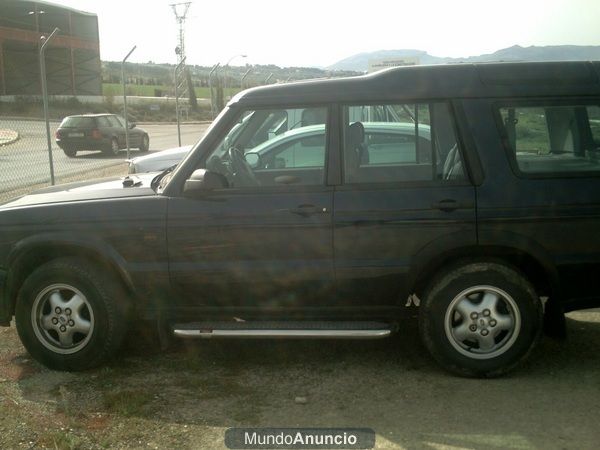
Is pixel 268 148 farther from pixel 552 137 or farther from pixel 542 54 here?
pixel 542 54

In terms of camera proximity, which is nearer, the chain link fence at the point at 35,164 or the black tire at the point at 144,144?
the chain link fence at the point at 35,164

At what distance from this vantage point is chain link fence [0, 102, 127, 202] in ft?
52.0

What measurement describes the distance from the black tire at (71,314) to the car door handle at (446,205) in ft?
6.99

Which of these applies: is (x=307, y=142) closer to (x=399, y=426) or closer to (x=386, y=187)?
(x=386, y=187)

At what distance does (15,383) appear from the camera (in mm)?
4730

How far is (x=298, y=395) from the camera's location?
4.44 m

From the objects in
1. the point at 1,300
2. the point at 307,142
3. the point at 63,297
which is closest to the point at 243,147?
the point at 307,142

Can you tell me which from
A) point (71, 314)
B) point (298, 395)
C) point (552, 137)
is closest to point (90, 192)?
point (71, 314)

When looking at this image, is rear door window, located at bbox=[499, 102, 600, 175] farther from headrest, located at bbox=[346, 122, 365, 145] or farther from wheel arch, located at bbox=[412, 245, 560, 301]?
headrest, located at bbox=[346, 122, 365, 145]

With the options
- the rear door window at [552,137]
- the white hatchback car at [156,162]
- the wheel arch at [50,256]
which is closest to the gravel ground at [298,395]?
the wheel arch at [50,256]

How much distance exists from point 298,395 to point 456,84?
2188 millimetres

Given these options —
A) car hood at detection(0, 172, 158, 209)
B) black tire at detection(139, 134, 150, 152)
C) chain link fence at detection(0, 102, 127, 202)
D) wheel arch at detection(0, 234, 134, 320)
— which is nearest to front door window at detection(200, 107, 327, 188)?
car hood at detection(0, 172, 158, 209)

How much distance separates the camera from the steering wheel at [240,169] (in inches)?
189

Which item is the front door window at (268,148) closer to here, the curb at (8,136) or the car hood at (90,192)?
the car hood at (90,192)
